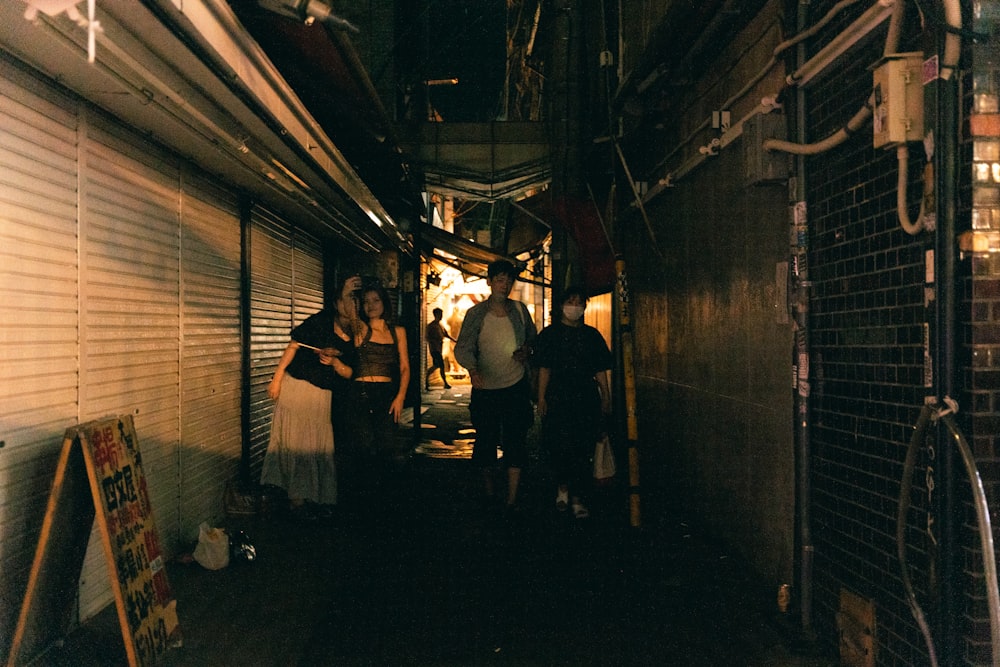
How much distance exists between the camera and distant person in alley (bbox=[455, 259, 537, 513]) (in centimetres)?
689

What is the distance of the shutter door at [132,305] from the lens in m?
4.32

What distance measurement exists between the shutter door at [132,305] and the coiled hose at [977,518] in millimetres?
4105

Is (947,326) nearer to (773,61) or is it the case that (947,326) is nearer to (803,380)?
(803,380)

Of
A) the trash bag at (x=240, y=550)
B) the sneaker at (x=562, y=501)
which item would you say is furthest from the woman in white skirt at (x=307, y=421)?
the sneaker at (x=562, y=501)

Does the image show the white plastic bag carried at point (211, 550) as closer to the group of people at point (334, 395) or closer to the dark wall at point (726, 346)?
the group of people at point (334, 395)

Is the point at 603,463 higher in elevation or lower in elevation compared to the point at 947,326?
lower

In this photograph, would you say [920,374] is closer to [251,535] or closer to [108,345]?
[108,345]

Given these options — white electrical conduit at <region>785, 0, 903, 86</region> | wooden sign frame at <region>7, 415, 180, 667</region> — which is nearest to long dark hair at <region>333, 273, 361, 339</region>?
wooden sign frame at <region>7, 415, 180, 667</region>

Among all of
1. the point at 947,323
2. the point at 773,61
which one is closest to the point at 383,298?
the point at 773,61

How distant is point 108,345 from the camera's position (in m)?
4.55

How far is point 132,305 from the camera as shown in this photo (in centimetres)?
489

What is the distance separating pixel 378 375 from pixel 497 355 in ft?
3.74

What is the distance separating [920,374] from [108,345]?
4.35 meters

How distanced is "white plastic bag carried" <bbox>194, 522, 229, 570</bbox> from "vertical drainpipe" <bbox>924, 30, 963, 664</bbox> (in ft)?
14.3
